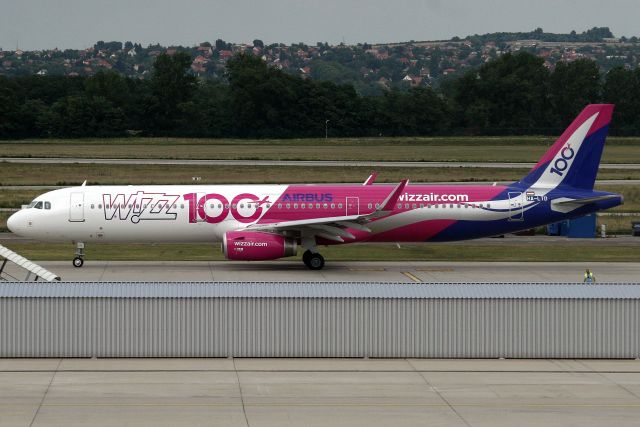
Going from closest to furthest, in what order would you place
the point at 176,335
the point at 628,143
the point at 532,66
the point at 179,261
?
the point at 176,335 < the point at 179,261 < the point at 628,143 < the point at 532,66

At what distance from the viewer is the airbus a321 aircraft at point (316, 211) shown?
45.6 metres

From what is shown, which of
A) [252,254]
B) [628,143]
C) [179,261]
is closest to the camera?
[252,254]

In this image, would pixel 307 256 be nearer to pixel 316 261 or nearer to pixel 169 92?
pixel 316 261

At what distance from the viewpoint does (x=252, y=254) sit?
4422 cm

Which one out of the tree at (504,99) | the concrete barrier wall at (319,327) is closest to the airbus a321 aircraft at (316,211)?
the concrete barrier wall at (319,327)

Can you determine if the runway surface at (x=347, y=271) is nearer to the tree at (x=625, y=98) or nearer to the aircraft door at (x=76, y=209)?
the aircraft door at (x=76, y=209)

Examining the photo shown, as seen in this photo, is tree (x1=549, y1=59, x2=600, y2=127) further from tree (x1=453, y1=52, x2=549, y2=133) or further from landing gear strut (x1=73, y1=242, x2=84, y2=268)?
landing gear strut (x1=73, y1=242, x2=84, y2=268)

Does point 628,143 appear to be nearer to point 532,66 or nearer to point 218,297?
point 532,66

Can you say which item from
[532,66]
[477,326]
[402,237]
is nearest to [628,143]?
[532,66]

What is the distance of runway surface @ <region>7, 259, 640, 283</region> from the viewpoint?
43.2 meters

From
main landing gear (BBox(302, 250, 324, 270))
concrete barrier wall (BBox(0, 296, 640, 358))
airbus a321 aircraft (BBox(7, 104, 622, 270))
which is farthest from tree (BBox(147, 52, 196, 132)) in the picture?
concrete barrier wall (BBox(0, 296, 640, 358))
